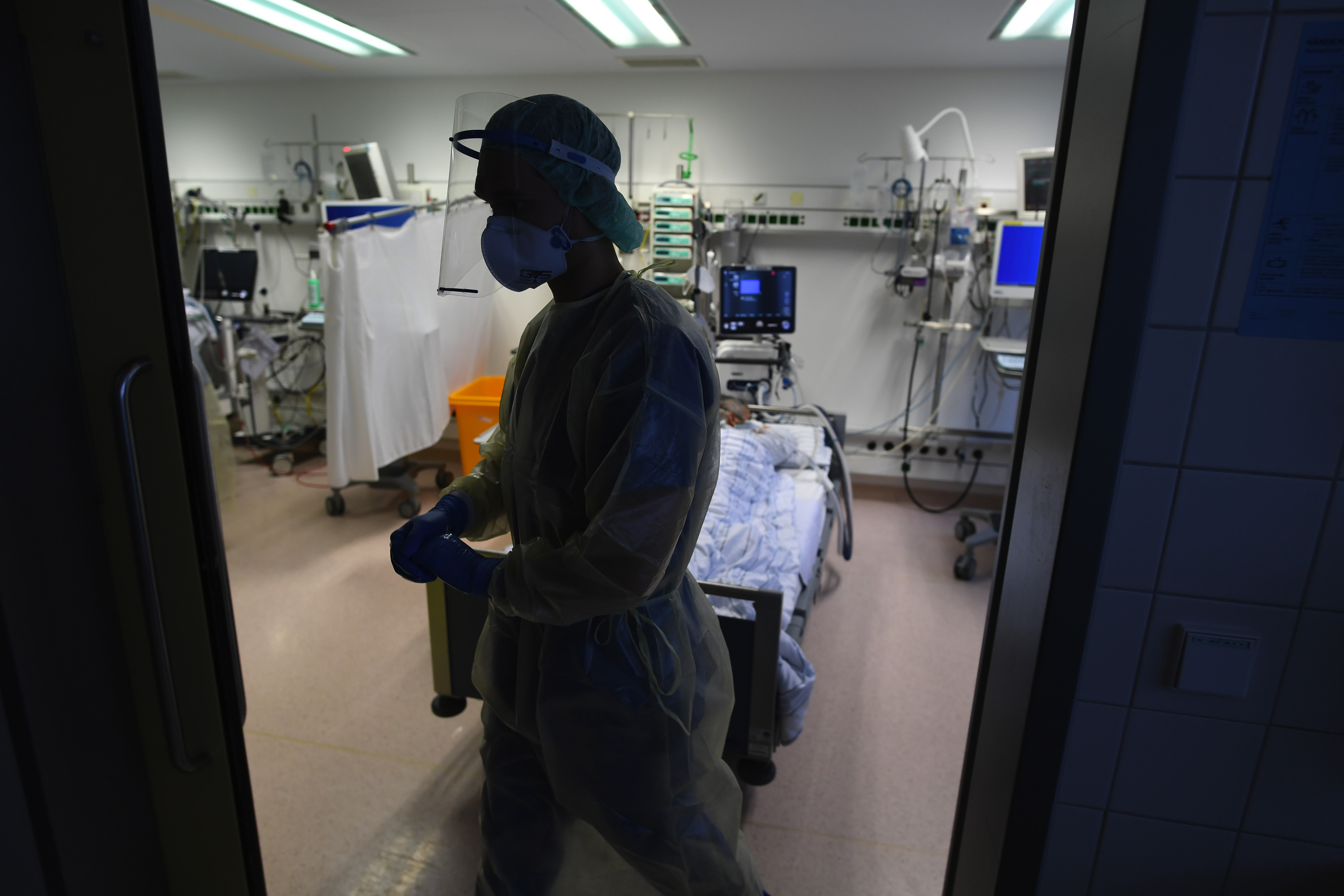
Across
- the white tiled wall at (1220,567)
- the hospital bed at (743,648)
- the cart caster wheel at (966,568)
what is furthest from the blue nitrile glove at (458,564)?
the cart caster wheel at (966,568)

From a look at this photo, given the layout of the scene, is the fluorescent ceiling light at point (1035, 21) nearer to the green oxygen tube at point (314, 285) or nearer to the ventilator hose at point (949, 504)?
the ventilator hose at point (949, 504)

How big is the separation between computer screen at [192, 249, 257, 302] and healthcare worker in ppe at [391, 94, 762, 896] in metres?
4.31

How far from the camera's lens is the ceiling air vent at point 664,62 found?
3.93 metres

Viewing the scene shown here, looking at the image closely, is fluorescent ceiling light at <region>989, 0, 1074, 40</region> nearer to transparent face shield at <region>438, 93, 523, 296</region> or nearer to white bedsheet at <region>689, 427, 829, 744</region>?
white bedsheet at <region>689, 427, 829, 744</region>

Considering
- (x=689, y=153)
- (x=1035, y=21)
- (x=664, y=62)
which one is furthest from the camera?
(x=689, y=153)

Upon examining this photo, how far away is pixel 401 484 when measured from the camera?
406 cm

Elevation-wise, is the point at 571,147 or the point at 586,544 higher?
the point at 571,147

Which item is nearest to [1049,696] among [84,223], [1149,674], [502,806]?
[1149,674]

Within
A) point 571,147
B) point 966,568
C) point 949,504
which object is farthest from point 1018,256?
point 571,147

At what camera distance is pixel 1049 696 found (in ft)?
3.09

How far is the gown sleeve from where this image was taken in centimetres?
106

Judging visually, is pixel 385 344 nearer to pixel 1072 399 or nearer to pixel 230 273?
pixel 230 273

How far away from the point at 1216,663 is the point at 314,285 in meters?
5.04

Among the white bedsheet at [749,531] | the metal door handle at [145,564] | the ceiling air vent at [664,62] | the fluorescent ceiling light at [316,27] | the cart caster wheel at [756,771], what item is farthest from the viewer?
the ceiling air vent at [664,62]
